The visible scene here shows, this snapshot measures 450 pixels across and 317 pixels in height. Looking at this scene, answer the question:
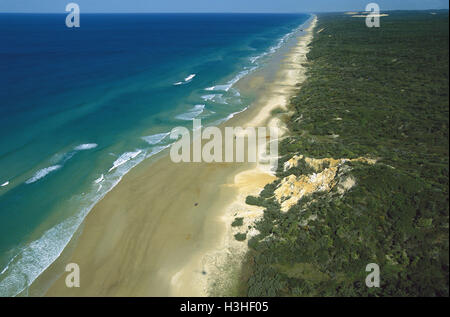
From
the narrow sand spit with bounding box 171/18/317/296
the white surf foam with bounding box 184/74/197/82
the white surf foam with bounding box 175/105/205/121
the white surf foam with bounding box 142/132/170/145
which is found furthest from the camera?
the white surf foam with bounding box 184/74/197/82

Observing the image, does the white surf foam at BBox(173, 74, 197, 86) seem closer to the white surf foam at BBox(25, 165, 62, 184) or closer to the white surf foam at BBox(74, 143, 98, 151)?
the white surf foam at BBox(74, 143, 98, 151)

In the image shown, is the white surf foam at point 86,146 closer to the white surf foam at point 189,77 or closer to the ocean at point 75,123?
the ocean at point 75,123

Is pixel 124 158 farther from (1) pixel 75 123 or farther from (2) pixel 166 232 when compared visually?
(1) pixel 75 123

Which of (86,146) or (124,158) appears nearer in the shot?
(124,158)

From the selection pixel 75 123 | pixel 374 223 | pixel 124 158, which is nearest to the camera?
pixel 374 223

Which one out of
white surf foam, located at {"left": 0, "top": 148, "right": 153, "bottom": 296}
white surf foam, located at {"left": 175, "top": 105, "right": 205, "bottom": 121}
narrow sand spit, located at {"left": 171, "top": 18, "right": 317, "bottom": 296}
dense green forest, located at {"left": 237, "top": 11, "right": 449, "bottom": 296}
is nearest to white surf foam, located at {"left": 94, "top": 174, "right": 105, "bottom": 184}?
white surf foam, located at {"left": 0, "top": 148, "right": 153, "bottom": 296}

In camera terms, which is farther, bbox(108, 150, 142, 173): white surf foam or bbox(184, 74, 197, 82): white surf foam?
bbox(184, 74, 197, 82): white surf foam

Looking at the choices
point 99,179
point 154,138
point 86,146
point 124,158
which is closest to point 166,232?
point 99,179
